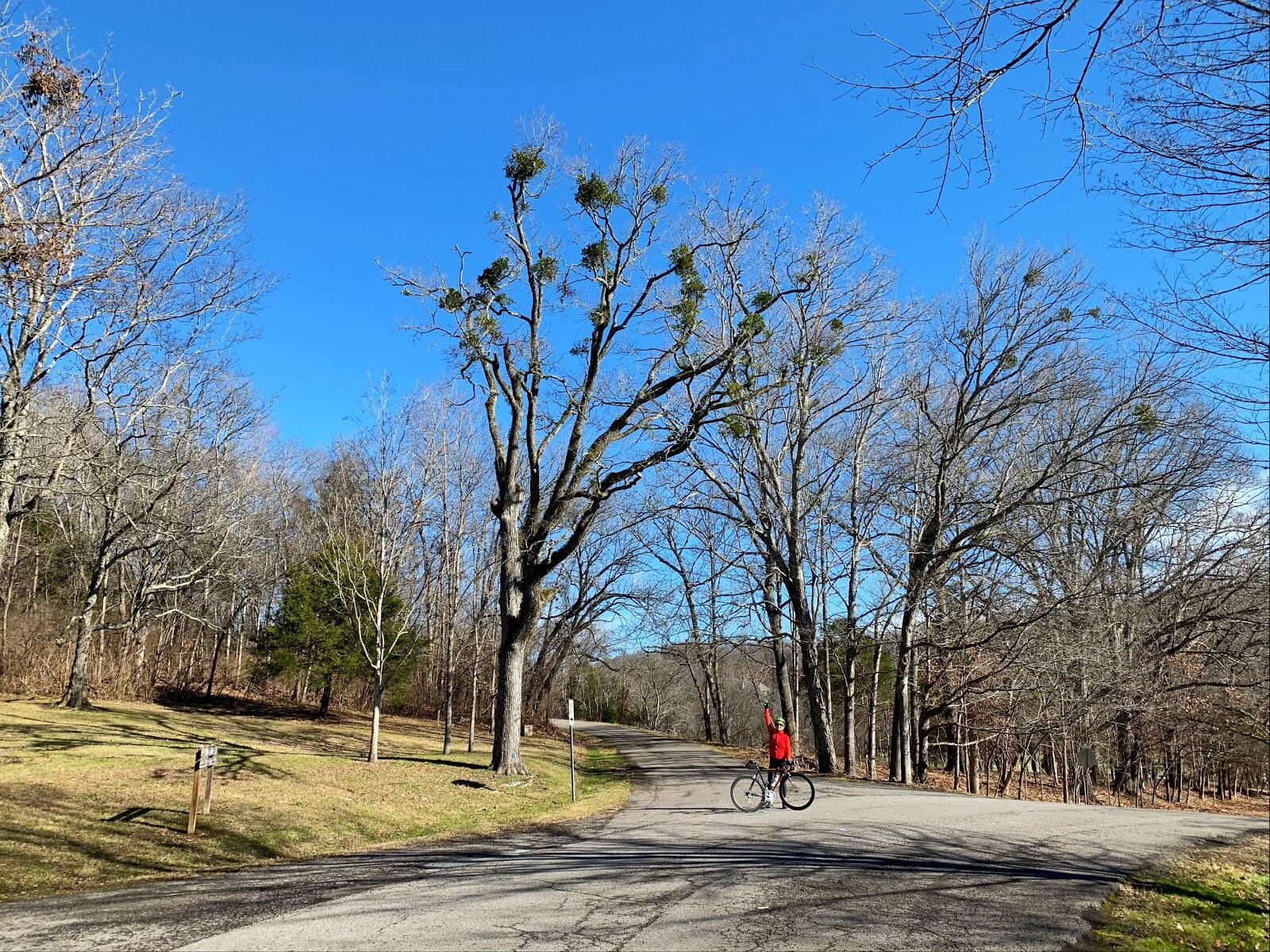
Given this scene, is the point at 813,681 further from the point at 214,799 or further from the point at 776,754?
the point at 214,799

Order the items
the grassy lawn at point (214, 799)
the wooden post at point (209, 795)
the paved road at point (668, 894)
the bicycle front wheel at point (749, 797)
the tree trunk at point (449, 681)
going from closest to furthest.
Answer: the paved road at point (668, 894) < the grassy lawn at point (214, 799) < the wooden post at point (209, 795) < the bicycle front wheel at point (749, 797) < the tree trunk at point (449, 681)

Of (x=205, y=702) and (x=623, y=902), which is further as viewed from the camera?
(x=205, y=702)

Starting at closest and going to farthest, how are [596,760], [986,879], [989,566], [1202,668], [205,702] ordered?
[986,879], [989,566], [1202,668], [596,760], [205,702]

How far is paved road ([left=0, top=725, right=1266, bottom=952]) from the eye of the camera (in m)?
5.43

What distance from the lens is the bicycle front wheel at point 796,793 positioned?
12906mm

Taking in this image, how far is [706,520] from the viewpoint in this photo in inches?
1142

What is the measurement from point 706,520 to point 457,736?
13.1m

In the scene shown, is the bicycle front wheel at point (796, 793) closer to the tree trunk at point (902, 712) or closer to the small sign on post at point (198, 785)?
the tree trunk at point (902, 712)

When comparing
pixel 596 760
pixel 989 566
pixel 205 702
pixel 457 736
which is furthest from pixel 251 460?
pixel 989 566

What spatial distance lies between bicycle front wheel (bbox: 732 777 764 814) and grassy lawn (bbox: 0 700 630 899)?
2.61m

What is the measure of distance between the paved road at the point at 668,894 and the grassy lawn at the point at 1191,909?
0.87ft

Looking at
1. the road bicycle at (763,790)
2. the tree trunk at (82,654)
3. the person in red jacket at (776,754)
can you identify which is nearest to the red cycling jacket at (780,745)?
the person in red jacket at (776,754)

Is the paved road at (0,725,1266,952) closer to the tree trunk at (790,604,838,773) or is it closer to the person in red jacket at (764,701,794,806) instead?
the person in red jacket at (764,701,794,806)

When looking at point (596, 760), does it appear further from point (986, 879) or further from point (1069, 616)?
point (986, 879)
